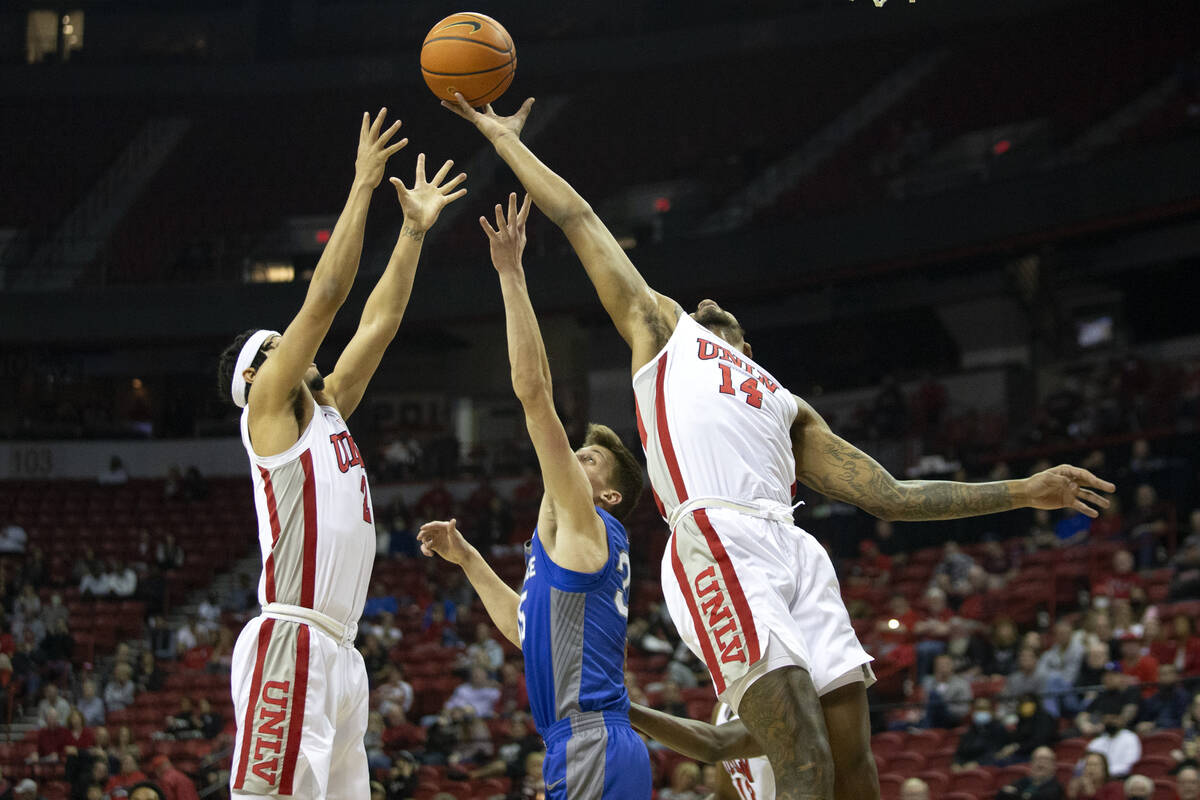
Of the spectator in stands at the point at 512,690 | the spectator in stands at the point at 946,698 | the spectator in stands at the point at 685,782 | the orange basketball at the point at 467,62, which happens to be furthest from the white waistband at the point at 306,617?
the spectator in stands at the point at 512,690

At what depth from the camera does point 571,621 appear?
396 centimetres

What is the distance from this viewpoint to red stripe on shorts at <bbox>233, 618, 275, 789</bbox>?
4.28m

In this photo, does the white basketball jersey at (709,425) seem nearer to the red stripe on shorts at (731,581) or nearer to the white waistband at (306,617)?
the red stripe on shorts at (731,581)

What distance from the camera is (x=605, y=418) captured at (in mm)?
24234

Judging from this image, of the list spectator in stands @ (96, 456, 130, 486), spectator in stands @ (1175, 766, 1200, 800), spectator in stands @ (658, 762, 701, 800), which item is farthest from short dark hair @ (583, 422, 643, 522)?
spectator in stands @ (96, 456, 130, 486)

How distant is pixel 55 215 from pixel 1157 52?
67.2ft

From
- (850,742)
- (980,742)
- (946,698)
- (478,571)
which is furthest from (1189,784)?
(478,571)

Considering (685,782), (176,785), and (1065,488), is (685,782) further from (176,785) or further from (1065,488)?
(1065,488)

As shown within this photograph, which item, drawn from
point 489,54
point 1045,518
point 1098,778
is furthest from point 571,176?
point 489,54

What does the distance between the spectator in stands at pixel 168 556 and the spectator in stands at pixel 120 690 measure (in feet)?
13.4

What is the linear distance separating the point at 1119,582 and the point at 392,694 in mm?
7439

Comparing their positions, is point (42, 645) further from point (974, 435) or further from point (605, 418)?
point (974, 435)

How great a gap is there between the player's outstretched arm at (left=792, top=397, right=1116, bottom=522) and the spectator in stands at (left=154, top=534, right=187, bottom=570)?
56.4 feet

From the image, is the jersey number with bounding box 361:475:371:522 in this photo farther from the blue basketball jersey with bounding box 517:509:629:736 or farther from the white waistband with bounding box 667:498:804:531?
the white waistband with bounding box 667:498:804:531
